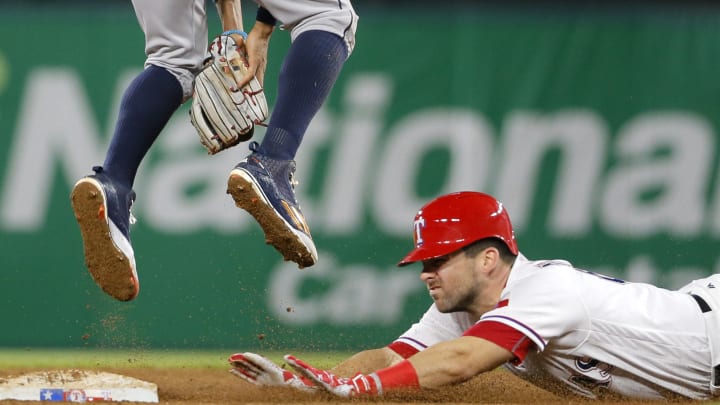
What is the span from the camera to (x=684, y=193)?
6.49 meters

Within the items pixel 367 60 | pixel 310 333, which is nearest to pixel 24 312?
pixel 310 333

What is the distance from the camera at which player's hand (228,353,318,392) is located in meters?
3.63

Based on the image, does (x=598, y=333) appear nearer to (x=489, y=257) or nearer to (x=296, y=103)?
(x=489, y=257)

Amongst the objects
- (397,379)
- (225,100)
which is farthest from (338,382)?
(225,100)

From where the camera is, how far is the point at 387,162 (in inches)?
259

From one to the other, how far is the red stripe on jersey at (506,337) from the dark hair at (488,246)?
0.32 meters

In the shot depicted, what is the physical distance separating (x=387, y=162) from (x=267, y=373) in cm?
307

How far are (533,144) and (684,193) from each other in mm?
907

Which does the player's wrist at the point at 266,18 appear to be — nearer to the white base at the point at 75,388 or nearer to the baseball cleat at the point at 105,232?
the baseball cleat at the point at 105,232

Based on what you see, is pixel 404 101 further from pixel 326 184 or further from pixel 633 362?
pixel 633 362

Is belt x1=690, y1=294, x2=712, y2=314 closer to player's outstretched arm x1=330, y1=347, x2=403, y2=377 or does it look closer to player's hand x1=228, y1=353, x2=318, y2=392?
player's outstretched arm x1=330, y1=347, x2=403, y2=377

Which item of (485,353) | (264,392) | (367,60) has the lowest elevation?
(264,392)

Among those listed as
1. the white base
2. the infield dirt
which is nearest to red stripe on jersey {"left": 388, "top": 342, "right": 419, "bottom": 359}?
the infield dirt

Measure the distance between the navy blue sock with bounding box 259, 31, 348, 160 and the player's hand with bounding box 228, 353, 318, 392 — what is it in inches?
26.0
